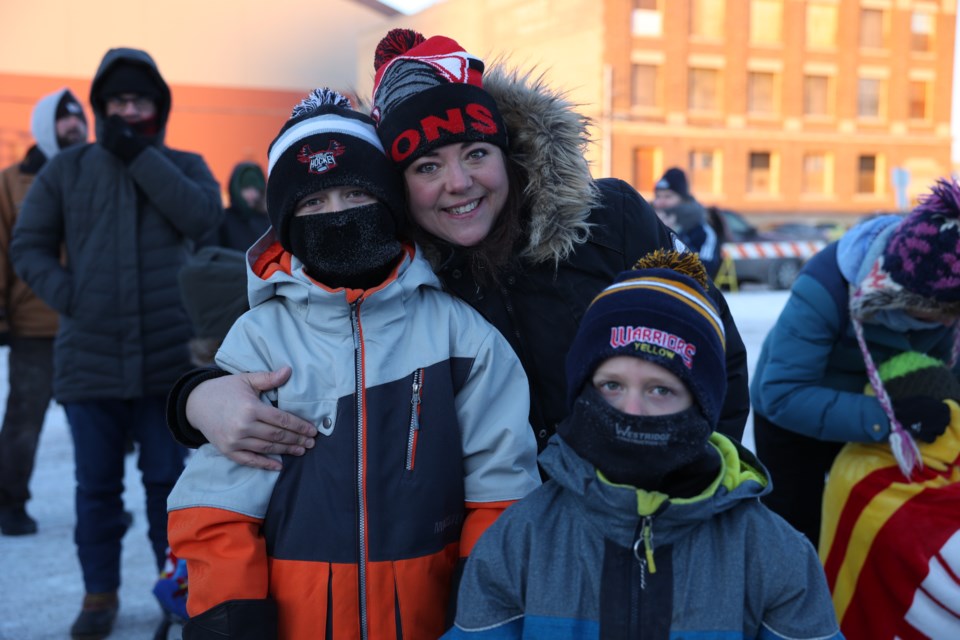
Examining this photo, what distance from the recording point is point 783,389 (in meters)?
2.74

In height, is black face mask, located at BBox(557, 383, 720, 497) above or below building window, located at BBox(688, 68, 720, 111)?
below

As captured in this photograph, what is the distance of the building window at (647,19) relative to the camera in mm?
28625

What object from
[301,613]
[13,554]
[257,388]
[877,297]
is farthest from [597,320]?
[13,554]

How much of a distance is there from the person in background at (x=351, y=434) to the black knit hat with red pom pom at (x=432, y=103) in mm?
74

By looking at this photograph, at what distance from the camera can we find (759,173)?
30.6 m

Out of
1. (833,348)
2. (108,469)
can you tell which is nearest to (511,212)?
(833,348)

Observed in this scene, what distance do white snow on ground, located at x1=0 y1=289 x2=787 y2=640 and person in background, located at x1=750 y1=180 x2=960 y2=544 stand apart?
2.27 meters

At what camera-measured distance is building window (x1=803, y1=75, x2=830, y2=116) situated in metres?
30.7

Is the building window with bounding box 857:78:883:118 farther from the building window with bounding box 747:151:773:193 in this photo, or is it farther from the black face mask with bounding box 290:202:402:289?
the black face mask with bounding box 290:202:402:289

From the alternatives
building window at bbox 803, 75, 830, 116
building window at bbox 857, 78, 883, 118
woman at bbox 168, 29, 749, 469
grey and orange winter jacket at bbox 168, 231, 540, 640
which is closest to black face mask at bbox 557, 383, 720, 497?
grey and orange winter jacket at bbox 168, 231, 540, 640

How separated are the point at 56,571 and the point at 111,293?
4.48 ft

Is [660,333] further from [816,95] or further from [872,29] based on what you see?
[872,29]

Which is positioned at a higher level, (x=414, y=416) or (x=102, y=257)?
(x=102, y=257)

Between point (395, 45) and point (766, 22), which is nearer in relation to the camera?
point (395, 45)
